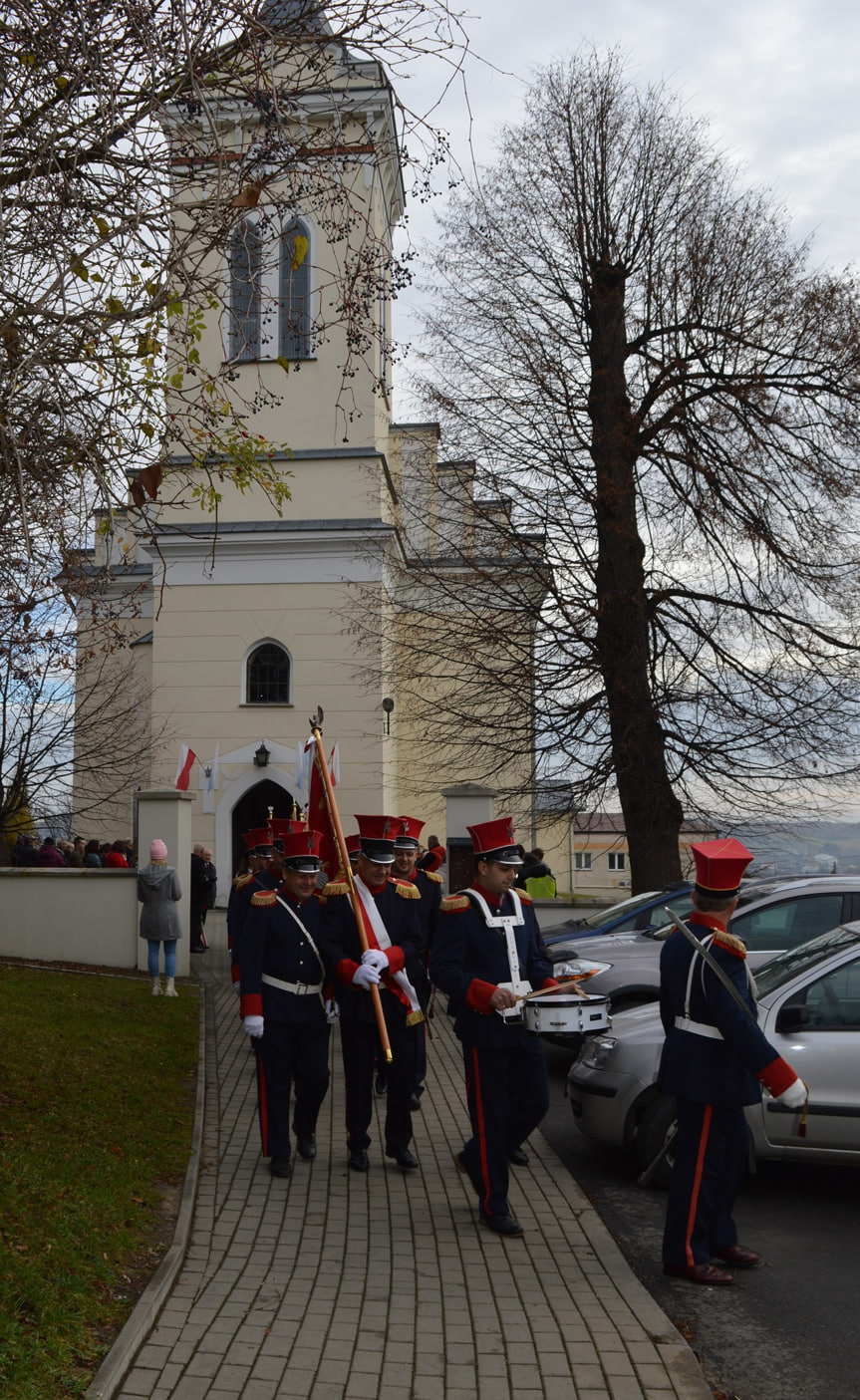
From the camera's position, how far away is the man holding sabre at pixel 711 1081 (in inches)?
245

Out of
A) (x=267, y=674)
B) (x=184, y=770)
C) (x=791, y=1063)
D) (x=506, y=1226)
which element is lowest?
(x=506, y=1226)

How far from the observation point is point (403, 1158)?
809 cm

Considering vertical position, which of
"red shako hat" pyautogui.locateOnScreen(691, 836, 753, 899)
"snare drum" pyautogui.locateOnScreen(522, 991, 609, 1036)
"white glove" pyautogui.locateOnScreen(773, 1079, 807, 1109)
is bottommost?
"white glove" pyautogui.locateOnScreen(773, 1079, 807, 1109)

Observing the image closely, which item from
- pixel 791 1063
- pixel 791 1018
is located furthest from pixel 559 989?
pixel 791 1063

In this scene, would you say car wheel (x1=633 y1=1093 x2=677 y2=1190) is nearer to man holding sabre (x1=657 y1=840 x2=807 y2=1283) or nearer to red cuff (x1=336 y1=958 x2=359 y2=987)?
man holding sabre (x1=657 y1=840 x2=807 y2=1283)

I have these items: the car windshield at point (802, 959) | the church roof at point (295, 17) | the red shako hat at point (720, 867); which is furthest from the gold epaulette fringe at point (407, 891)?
the church roof at point (295, 17)

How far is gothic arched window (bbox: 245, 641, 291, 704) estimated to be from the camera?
29255mm

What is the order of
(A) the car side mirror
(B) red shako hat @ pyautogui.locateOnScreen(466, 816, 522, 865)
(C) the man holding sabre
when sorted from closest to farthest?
(C) the man holding sabre < (B) red shako hat @ pyautogui.locateOnScreen(466, 816, 522, 865) < (A) the car side mirror

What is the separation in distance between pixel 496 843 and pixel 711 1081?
1.62 metres

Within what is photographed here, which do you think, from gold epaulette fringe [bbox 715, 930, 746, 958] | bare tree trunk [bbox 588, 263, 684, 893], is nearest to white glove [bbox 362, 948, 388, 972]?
gold epaulette fringe [bbox 715, 930, 746, 958]

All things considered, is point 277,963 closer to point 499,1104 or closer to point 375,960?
point 375,960

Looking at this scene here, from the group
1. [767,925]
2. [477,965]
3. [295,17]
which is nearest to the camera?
[477,965]

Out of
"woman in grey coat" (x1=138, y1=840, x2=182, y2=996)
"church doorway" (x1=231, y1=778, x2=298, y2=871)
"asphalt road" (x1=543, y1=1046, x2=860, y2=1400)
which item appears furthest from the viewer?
"church doorway" (x1=231, y1=778, x2=298, y2=871)

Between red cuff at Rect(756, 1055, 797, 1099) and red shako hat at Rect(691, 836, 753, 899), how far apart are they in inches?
32.1
